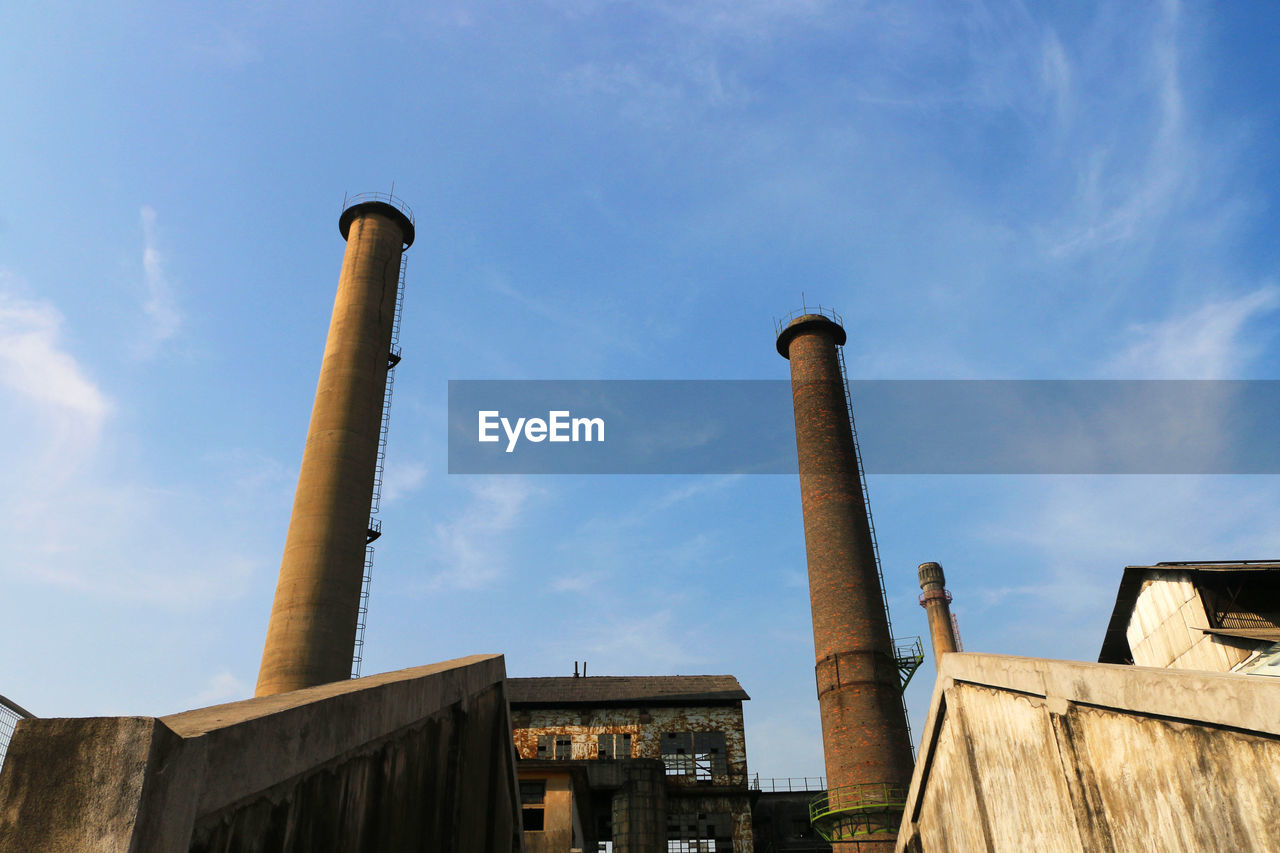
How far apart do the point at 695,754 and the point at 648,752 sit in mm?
1680

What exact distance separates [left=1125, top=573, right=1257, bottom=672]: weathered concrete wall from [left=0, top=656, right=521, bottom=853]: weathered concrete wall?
14.9m

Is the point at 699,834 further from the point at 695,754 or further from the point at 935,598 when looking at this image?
the point at 935,598

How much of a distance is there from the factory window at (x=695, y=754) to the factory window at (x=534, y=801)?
7.25 meters

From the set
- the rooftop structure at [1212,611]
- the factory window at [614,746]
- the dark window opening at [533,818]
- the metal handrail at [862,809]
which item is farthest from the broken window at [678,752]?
the rooftop structure at [1212,611]

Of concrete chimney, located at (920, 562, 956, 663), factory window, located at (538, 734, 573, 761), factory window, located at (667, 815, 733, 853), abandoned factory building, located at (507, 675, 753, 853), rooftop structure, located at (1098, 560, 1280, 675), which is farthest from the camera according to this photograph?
concrete chimney, located at (920, 562, 956, 663)

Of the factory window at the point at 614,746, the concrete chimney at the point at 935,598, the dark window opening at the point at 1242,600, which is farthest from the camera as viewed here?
the concrete chimney at the point at 935,598

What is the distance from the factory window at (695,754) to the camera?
1117 inches

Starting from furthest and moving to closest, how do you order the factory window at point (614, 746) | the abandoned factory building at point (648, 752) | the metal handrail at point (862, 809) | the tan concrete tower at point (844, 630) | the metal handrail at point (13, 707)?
the factory window at point (614, 746) → the abandoned factory building at point (648, 752) → the tan concrete tower at point (844, 630) → the metal handrail at point (862, 809) → the metal handrail at point (13, 707)

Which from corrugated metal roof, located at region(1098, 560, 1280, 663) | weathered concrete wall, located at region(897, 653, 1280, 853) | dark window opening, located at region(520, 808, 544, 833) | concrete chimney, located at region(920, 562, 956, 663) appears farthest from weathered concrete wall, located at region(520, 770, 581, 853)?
concrete chimney, located at region(920, 562, 956, 663)

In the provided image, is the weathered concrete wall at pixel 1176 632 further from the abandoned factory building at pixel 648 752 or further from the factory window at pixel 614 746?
the factory window at pixel 614 746

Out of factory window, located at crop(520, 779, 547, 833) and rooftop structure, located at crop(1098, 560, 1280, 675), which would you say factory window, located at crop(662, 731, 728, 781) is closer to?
factory window, located at crop(520, 779, 547, 833)

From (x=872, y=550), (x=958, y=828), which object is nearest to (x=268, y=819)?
(x=958, y=828)

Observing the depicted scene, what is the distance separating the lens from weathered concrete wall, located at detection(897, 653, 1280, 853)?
3.21 meters

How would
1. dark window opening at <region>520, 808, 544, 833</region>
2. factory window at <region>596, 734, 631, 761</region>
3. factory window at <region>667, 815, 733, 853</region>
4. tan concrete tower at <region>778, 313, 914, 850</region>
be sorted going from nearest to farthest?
1. tan concrete tower at <region>778, 313, 914, 850</region>
2. dark window opening at <region>520, 808, 544, 833</region>
3. factory window at <region>667, 815, 733, 853</region>
4. factory window at <region>596, 734, 631, 761</region>
